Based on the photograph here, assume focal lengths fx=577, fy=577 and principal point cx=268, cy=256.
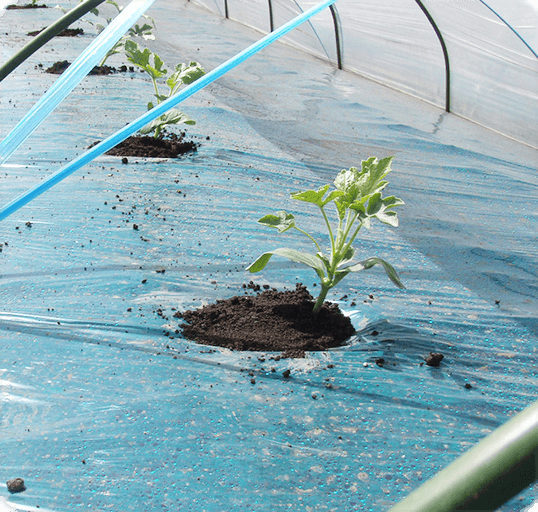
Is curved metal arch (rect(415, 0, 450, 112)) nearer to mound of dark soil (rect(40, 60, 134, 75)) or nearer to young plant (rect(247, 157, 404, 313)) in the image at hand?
mound of dark soil (rect(40, 60, 134, 75))

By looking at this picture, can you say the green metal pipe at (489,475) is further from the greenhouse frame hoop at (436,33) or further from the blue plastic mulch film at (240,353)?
the greenhouse frame hoop at (436,33)

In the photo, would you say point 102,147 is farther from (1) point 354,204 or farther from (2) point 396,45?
(2) point 396,45

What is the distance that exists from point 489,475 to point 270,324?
222 centimetres

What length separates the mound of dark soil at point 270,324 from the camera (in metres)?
2.43

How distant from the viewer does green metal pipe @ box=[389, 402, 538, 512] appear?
1.03 ft

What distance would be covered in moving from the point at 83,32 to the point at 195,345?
7854mm

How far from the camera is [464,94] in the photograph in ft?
19.0

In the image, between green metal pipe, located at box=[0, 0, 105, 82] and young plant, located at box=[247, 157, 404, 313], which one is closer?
green metal pipe, located at box=[0, 0, 105, 82]

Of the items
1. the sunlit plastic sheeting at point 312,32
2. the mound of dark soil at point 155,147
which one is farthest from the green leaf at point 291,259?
the sunlit plastic sheeting at point 312,32

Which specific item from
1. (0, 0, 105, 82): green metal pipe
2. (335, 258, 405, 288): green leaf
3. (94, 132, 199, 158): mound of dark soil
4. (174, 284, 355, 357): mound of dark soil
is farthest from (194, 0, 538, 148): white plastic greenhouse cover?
(0, 0, 105, 82): green metal pipe

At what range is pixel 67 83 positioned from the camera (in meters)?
1.96

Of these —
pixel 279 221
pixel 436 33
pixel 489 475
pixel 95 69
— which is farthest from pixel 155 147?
pixel 489 475

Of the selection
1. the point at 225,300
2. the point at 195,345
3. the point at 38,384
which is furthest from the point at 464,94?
the point at 38,384

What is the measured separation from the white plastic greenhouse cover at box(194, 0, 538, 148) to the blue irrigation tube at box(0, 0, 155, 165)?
3.72 m
